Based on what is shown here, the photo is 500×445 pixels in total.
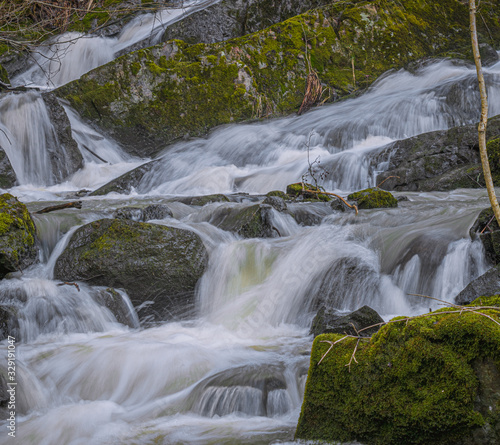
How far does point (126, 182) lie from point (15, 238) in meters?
4.76

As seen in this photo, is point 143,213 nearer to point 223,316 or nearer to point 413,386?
point 223,316

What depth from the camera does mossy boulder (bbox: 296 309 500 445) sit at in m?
1.98

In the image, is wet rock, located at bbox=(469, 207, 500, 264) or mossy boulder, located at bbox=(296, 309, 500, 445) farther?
wet rock, located at bbox=(469, 207, 500, 264)

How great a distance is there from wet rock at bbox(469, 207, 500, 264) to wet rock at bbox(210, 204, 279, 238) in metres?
2.47

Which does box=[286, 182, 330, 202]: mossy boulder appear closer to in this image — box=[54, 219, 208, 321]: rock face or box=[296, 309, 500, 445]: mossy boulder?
box=[54, 219, 208, 321]: rock face

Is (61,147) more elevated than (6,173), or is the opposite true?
(61,147)

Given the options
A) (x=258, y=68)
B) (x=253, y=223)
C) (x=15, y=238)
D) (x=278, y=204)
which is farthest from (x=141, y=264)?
(x=258, y=68)

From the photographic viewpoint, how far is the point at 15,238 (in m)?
5.48

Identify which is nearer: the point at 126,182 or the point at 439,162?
the point at 439,162

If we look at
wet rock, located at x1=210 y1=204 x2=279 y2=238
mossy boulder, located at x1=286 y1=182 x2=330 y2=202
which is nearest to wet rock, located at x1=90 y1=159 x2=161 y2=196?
mossy boulder, located at x1=286 y1=182 x2=330 y2=202

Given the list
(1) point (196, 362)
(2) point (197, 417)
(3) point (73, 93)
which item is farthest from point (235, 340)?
(3) point (73, 93)

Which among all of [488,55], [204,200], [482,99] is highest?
[488,55]

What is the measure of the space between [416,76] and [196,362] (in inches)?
459

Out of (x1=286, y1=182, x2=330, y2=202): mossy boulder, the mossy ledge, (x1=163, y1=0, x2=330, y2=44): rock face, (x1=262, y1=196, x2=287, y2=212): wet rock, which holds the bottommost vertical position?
(x1=286, y1=182, x2=330, y2=202): mossy boulder
